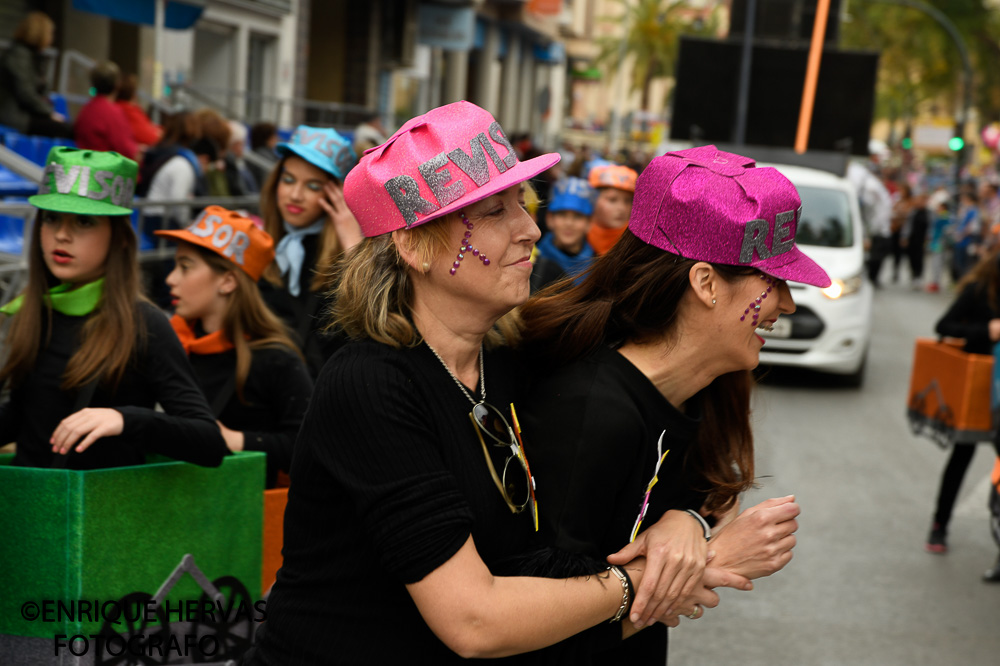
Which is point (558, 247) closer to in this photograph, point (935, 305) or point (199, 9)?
point (199, 9)

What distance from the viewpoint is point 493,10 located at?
120 feet

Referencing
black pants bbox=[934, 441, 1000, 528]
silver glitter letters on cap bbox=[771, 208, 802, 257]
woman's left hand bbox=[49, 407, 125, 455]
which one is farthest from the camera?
black pants bbox=[934, 441, 1000, 528]

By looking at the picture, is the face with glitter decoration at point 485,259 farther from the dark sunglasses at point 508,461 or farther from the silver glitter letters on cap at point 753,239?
the silver glitter letters on cap at point 753,239

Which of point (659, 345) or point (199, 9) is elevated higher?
point (199, 9)

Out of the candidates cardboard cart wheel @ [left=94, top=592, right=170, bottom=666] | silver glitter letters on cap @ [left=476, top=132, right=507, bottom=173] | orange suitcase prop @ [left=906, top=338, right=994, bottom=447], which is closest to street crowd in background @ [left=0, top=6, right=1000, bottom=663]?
silver glitter letters on cap @ [left=476, top=132, right=507, bottom=173]

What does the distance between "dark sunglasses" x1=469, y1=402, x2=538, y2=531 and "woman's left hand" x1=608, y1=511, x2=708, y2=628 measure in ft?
0.69

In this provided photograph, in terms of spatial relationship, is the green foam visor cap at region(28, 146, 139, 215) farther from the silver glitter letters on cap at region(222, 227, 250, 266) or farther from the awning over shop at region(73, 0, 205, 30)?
the awning over shop at region(73, 0, 205, 30)

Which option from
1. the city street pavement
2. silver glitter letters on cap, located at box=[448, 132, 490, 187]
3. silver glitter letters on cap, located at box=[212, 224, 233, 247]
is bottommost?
the city street pavement

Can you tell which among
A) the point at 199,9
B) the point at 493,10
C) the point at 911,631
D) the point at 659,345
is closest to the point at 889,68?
the point at 493,10

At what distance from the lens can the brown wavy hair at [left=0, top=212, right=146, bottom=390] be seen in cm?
322

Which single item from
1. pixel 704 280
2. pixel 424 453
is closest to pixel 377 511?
pixel 424 453

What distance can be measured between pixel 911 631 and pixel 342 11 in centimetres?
2323

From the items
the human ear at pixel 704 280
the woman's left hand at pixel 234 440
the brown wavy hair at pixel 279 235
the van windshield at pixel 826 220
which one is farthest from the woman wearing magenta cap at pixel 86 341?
the van windshield at pixel 826 220

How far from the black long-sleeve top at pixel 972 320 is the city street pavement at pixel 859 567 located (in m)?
1.25
